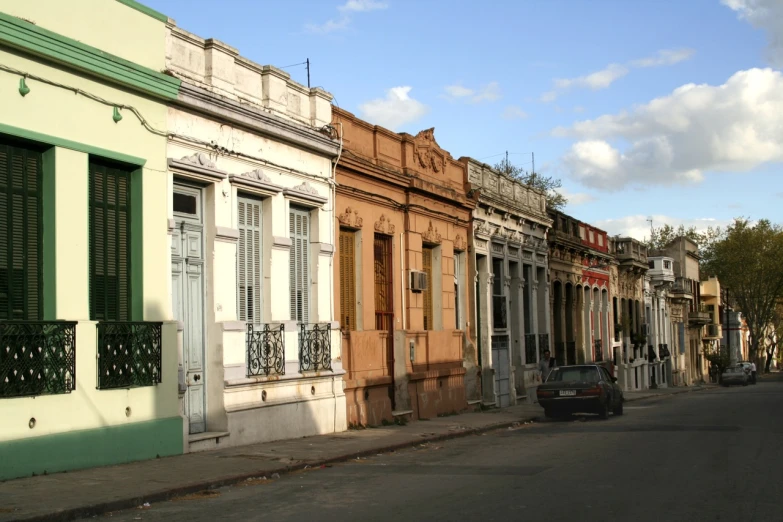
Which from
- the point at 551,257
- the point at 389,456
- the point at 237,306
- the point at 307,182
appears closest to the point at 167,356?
the point at 237,306

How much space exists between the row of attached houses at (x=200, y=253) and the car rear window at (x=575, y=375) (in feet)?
8.99

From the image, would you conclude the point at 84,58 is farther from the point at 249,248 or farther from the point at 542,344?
the point at 542,344

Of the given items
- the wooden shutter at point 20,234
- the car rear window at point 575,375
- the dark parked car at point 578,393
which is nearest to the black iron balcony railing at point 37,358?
the wooden shutter at point 20,234

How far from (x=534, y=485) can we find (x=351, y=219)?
405 inches

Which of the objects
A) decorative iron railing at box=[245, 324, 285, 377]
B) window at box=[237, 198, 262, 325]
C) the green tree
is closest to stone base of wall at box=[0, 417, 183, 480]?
decorative iron railing at box=[245, 324, 285, 377]

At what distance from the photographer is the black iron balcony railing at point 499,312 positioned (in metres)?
29.5

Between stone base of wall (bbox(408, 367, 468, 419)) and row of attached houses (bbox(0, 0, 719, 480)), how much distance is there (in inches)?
3.6

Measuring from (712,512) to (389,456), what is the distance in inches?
276

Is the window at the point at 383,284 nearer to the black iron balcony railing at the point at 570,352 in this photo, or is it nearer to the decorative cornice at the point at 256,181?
the decorative cornice at the point at 256,181

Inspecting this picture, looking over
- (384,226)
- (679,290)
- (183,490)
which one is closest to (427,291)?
(384,226)

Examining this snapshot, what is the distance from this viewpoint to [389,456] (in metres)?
15.8

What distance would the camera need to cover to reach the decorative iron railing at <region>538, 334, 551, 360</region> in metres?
33.6

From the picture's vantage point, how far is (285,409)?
1769cm

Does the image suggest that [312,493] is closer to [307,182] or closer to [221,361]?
[221,361]
